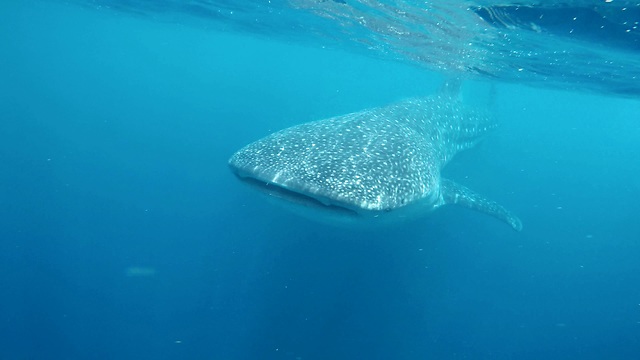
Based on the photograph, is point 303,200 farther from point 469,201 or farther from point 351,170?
point 469,201

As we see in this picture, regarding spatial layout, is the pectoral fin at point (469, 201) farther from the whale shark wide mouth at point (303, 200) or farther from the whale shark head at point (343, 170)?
the whale shark wide mouth at point (303, 200)

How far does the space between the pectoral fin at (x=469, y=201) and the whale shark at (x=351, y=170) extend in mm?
28

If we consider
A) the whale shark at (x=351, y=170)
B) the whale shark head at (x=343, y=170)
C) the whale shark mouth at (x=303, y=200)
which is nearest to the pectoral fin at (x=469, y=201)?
the whale shark at (x=351, y=170)

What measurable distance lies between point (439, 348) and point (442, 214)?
16.1 feet

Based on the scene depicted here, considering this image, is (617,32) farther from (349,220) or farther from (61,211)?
(61,211)

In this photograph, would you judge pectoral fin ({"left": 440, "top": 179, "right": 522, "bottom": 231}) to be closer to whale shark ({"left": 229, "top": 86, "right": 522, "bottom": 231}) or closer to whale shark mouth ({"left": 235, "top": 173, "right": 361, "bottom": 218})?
whale shark ({"left": 229, "top": 86, "right": 522, "bottom": 231})

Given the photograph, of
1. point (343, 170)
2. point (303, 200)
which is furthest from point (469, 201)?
point (303, 200)

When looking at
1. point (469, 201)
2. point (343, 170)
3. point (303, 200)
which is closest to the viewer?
point (303, 200)

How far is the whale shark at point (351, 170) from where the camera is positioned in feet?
16.9

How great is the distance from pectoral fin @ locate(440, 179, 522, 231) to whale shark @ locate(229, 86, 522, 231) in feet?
0.09

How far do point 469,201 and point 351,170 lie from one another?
4136 mm

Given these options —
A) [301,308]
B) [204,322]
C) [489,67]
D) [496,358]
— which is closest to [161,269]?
[204,322]

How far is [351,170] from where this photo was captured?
5.52 m

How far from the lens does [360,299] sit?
937cm
